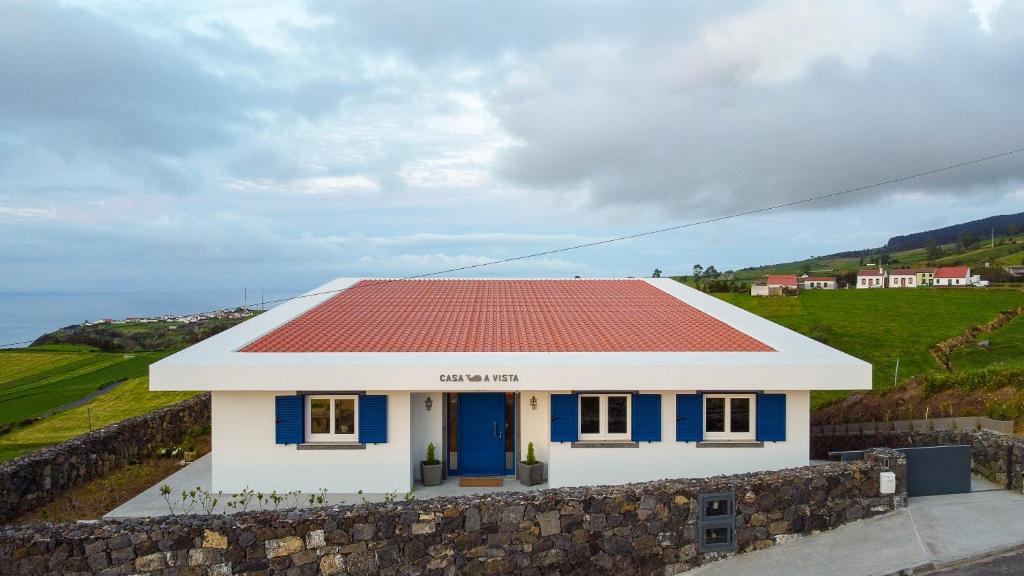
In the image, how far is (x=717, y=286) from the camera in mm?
46406

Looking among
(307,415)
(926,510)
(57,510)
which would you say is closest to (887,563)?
(926,510)

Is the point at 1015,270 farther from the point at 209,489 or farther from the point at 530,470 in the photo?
the point at 209,489

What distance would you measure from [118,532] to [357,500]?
4257 mm

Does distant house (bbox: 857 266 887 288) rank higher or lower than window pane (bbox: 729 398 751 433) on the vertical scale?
higher

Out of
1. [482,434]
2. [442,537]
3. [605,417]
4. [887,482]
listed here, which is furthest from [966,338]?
[442,537]

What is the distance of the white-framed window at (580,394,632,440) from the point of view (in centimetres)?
1308

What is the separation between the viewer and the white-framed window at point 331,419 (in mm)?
12906

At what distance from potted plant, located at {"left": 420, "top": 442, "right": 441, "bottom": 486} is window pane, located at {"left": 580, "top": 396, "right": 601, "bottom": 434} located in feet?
9.40

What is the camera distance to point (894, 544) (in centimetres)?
989

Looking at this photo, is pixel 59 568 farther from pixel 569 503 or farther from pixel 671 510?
pixel 671 510

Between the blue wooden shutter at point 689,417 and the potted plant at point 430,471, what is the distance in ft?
15.1

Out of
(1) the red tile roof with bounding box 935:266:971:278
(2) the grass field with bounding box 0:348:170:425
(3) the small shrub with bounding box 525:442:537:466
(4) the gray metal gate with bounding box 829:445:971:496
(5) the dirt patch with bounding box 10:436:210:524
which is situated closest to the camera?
(4) the gray metal gate with bounding box 829:445:971:496

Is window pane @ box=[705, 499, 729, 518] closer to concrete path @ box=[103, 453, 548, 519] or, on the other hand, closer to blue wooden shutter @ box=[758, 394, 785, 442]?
blue wooden shutter @ box=[758, 394, 785, 442]

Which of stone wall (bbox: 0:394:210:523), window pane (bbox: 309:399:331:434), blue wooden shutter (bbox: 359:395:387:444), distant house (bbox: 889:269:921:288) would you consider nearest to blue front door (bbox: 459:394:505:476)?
blue wooden shutter (bbox: 359:395:387:444)
